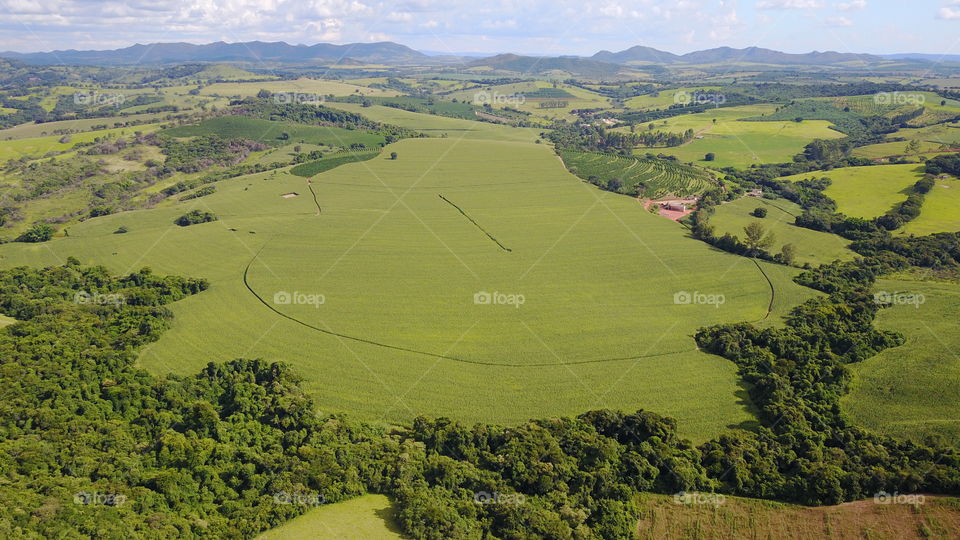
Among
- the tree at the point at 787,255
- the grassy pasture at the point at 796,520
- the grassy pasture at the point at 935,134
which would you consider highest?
the grassy pasture at the point at 935,134

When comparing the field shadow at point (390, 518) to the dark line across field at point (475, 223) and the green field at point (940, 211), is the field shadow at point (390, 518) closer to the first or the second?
the dark line across field at point (475, 223)

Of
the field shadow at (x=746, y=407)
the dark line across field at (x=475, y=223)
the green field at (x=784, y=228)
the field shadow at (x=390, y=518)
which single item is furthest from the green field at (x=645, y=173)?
the field shadow at (x=390, y=518)

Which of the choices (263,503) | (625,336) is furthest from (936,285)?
(263,503)

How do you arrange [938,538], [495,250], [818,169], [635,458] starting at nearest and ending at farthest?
[938,538], [635,458], [495,250], [818,169]

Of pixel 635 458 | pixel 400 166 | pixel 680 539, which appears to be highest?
pixel 400 166

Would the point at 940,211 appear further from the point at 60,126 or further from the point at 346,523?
the point at 60,126

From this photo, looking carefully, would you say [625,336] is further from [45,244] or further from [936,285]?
[45,244]

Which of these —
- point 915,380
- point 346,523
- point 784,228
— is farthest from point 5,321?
point 784,228
